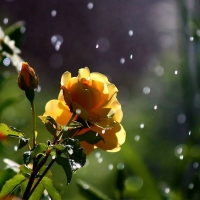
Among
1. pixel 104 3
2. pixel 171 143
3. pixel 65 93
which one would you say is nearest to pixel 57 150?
pixel 65 93

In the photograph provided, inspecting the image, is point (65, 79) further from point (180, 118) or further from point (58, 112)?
point (180, 118)

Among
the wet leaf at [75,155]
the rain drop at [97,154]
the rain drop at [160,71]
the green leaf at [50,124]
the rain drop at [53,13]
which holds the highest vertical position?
the rain drop at [53,13]

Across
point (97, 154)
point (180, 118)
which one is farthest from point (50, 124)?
point (180, 118)

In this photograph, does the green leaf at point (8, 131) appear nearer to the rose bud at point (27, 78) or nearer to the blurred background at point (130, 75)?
the rose bud at point (27, 78)

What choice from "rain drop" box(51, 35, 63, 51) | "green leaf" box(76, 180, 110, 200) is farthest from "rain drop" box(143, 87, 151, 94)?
"green leaf" box(76, 180, 110, 200)

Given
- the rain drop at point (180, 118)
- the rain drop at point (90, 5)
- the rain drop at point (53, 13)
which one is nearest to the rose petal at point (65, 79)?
the rain drop at point (180, 118)
